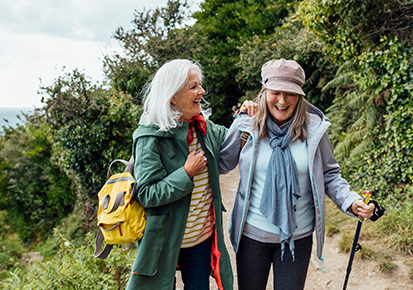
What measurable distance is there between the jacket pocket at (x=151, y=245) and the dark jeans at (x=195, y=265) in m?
0.27

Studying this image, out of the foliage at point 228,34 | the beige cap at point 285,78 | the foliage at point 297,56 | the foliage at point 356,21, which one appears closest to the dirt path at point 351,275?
the beige cap at point 285,78

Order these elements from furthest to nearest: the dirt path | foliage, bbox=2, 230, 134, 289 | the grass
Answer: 1. the grass
2. the dirt path
3. foliage, bbox=2, 230, 134, 289

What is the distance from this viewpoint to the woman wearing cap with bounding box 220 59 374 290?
1.72 m

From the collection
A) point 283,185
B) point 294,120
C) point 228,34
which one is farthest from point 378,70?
point 228,34

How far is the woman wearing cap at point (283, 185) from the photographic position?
5.63 ft

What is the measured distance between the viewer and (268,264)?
188cm

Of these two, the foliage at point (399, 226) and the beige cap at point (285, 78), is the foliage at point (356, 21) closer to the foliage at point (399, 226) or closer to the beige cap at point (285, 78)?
the foliage at point (399, 226)

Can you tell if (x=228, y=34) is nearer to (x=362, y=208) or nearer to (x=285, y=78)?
(x=285, y=78)

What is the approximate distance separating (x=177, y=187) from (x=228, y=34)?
997cm

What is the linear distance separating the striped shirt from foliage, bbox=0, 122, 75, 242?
25.0ft

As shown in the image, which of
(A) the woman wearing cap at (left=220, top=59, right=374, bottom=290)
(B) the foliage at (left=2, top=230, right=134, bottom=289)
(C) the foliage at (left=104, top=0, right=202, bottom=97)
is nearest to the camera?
(A) the woman wearing cap at (left=220, top=59, right=374, bottom=290)

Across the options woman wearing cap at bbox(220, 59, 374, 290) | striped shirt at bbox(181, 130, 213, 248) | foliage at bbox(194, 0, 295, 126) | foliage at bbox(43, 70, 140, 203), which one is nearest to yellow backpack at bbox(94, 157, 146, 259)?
striped shirt at bbox(181, 130, 213, 248)

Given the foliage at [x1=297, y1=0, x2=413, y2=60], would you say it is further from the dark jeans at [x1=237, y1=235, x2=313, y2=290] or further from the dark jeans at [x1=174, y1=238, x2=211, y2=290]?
the dark jeans at [x1=174, y1=238, x2=211, y2=290]

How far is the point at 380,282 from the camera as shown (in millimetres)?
3070
